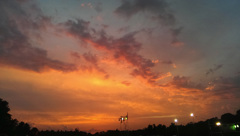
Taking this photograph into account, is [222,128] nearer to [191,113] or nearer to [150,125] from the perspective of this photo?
[191,113]

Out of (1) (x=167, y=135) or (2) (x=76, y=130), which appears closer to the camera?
(1) (x=167, y=135)

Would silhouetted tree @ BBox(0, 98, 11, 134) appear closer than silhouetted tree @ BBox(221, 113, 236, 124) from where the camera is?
Yes

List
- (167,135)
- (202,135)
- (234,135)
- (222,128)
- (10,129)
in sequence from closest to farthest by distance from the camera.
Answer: (222,128)
(234,135)
(202,135)
(10,129)
(167,135)

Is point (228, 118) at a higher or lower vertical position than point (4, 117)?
higher

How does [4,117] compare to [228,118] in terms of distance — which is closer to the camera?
[4,117]

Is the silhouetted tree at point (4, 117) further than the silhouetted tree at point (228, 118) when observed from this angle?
No

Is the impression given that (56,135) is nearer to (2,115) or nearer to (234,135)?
(2,115)

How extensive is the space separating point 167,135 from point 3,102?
6437 centimetres

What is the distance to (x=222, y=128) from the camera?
138 ft

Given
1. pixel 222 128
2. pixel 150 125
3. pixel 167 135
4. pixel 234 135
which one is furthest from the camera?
pixel 150 125

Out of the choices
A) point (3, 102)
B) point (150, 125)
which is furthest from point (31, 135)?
point (150, 125)

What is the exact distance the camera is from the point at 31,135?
33.3ft

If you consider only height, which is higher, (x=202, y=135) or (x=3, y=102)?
(x=3, y=102)

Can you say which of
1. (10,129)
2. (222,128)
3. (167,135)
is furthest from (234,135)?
(10,129)
